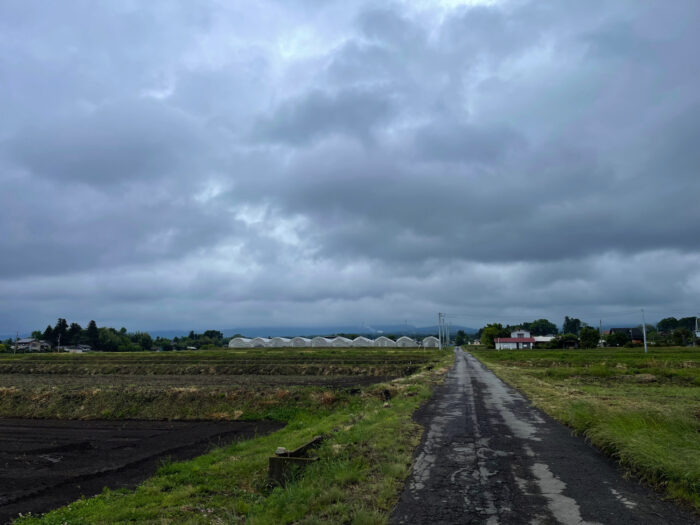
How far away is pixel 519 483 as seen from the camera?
372 inches

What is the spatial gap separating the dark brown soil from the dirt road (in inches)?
422

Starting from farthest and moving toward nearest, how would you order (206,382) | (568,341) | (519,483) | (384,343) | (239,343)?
(239,343), (384,343), (568,341), (206,382), (519,483)

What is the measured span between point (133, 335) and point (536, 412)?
204226mm

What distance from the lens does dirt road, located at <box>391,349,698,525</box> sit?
24.9ft

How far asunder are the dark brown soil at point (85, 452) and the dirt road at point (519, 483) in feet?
35.2

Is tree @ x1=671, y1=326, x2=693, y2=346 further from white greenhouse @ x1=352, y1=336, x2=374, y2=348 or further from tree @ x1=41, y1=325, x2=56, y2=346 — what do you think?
tree @ x1=41, y1=325, x2=56, y2=346

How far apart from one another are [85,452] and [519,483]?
19.5 metres

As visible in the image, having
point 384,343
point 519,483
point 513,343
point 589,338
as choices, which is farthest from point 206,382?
point 513,343

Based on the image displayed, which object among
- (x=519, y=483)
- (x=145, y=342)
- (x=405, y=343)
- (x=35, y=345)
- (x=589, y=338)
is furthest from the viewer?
(x=145, y=342)

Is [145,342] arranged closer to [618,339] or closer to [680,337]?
[618,339]

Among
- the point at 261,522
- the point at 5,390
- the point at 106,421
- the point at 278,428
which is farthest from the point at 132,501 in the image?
the point at 5,390

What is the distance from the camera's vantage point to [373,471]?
10492 mm

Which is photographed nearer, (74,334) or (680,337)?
(680,337)

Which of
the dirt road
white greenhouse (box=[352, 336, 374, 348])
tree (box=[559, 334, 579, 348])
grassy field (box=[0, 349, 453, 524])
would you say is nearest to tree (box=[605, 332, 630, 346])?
tree (box=[559, 334, 579, 348])
